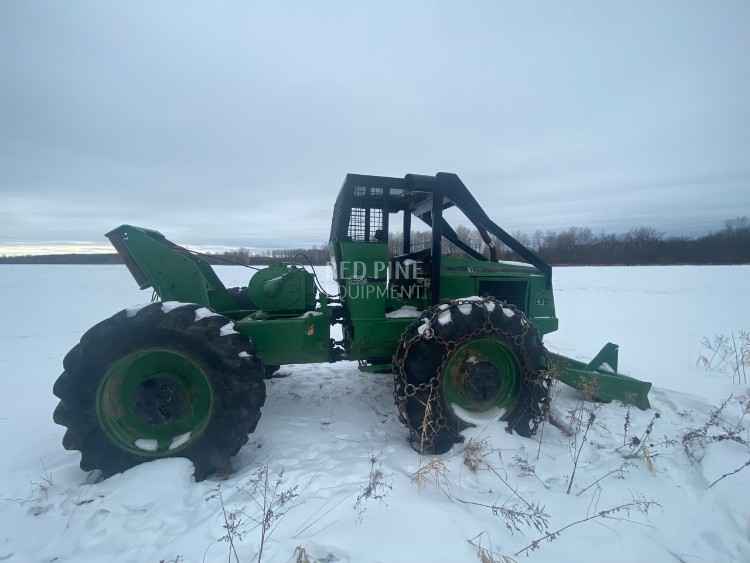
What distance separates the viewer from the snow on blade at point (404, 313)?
396 cm

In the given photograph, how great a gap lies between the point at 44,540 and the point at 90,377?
1110mm

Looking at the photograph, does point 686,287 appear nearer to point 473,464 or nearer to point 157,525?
point 473,464

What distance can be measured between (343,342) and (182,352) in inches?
70.3

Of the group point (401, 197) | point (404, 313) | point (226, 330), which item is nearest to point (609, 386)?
point (404, 313)

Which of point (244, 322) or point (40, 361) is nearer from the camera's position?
point (244, 322)

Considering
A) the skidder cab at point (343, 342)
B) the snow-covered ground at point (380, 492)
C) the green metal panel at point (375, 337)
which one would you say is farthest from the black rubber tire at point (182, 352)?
the green metal panel at point (375, 337)

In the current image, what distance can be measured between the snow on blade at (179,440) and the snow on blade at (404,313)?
220cm

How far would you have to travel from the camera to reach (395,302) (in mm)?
4281

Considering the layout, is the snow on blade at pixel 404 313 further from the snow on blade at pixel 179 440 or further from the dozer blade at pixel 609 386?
the snow on blade at pixel 179 440

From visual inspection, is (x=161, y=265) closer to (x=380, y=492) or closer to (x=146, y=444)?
(x=146, y=444)

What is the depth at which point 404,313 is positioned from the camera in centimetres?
405

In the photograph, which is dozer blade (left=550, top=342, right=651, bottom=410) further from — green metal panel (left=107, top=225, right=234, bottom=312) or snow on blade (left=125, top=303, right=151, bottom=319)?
snow on blade (left=125, top=303, right=151, bottom=319)

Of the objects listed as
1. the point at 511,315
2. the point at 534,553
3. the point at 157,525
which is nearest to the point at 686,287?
the point at 511,315

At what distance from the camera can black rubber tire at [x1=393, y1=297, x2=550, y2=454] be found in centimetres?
331
